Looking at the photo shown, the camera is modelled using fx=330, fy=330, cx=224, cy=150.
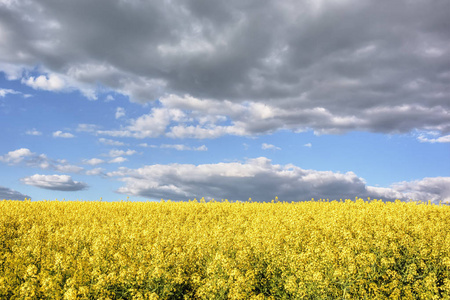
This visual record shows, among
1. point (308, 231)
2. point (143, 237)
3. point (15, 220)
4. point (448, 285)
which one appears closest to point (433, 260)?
point (448, 285)

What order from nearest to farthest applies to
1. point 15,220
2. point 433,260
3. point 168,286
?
point 168,286 → point 433,260 → point 15,220

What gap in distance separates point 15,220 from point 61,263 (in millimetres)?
10468

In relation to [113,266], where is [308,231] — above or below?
above

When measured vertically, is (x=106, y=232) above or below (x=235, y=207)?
below

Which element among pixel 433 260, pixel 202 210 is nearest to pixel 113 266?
pixel 433 260

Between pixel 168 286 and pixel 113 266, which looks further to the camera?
pixel 113 266

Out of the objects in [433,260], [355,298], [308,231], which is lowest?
[355,298]

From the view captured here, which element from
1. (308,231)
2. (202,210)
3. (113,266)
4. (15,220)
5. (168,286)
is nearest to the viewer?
(168,286)

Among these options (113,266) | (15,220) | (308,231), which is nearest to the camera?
(113,266)

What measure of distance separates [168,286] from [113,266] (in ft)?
4.98

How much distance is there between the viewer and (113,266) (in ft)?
26.0

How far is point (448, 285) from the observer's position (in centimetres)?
824

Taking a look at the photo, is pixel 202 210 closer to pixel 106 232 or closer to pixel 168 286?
pixel 106 232

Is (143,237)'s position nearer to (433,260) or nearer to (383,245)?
(383,245)
